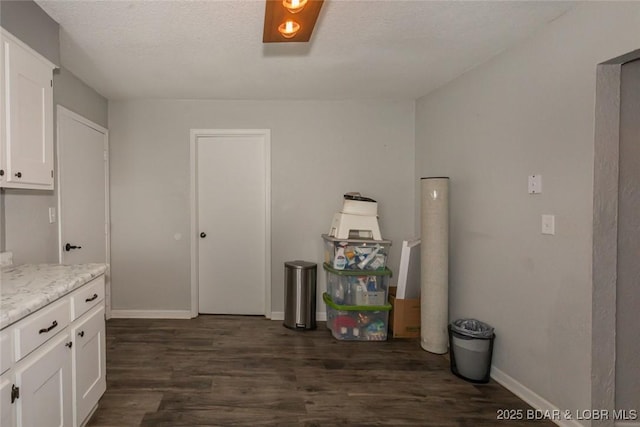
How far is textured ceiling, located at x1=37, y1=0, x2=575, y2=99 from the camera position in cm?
183

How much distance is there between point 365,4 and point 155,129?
8.90 ft

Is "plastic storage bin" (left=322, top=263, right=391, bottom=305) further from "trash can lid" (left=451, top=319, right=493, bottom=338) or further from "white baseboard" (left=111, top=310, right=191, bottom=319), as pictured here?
"white baseboard" (left=111, top=310, right=191, bottom=319)

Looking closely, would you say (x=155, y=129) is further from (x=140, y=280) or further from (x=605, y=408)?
(x=605, y=408)

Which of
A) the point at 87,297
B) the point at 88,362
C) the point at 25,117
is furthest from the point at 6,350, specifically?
the point at 25,117

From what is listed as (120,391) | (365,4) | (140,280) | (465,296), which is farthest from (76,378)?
(465,296)

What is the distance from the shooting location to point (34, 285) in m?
1.52

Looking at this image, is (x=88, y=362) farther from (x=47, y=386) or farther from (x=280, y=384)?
(x=280, y=384)

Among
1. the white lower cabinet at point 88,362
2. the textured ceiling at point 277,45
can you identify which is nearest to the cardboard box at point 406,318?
the textured ceiling at point 277,45

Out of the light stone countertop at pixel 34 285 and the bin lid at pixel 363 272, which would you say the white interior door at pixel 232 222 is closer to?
the bin lid at pixel 363 272

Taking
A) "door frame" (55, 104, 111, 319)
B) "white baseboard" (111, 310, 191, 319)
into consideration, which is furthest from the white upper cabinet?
"white baseboard" (111, 310, 191, 319)

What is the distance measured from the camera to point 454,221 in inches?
114

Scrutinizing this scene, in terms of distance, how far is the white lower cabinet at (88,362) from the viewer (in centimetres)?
166

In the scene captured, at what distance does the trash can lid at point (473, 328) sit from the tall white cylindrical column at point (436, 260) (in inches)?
10.3

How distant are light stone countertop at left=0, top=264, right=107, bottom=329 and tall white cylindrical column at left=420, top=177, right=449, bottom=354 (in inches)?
97.5
